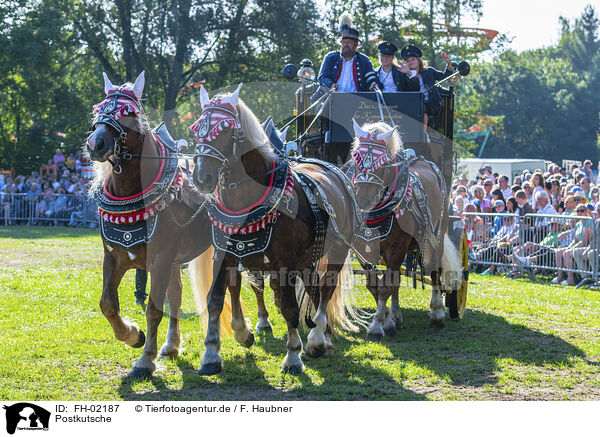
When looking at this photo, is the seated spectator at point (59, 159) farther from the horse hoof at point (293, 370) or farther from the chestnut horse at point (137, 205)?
the horse hoof at point (293, 370)

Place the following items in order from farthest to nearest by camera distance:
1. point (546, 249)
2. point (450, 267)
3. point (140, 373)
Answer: point (546, 249) → point (450, 267) → point (140, 373)

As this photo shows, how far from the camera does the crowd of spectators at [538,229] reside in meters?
11.6

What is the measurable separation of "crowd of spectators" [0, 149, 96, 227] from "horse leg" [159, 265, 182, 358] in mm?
16820

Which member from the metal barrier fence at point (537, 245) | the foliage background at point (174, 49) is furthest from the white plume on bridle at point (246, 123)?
the foliage background at point (174, 49)

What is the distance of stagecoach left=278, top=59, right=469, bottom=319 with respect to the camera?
27.0 feet

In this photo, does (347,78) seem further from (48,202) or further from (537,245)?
(48,202)

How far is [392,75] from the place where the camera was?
28.9ft

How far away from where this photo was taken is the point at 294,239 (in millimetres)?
5863

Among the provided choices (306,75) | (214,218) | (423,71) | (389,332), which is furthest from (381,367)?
(423,71)

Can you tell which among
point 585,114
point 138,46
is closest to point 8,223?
point 138,46

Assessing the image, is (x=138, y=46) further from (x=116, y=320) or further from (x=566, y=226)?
(x=116, y=320)

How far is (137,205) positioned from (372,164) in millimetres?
2456

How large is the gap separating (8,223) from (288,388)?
20393mm
